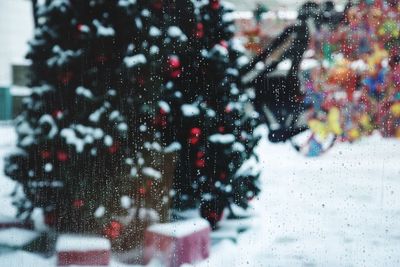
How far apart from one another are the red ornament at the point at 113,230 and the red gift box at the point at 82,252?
0.22 meters

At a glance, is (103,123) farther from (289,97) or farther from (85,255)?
(289,97)

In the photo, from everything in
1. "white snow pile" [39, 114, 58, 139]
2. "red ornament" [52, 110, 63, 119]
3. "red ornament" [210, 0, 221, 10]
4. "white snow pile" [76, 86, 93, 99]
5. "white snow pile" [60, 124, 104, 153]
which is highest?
"red ornament" [210, 0, 221, 10]

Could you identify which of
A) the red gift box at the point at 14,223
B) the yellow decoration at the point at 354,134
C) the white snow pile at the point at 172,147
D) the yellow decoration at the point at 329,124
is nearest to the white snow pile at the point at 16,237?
the red gift box at the point at 14,223

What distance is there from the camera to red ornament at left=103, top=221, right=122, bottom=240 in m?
2.71

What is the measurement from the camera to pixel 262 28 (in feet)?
15.5

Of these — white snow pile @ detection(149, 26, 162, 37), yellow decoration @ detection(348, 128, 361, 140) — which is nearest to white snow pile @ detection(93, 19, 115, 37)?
white snow pile @ detection(149, 26, 162, 37)

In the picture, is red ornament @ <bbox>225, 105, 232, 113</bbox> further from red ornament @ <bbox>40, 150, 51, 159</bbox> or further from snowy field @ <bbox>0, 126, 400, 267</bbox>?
red ornament @ <bbox>40, 150, 51, 159</bbox>

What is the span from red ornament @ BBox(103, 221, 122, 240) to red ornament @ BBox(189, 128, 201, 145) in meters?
0.78

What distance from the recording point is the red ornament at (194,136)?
9.45 ft

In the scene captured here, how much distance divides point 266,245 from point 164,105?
1.32 m

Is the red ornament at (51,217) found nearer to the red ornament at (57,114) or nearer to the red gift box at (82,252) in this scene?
the red gift box at (82,252)

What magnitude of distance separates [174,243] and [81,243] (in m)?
0.58

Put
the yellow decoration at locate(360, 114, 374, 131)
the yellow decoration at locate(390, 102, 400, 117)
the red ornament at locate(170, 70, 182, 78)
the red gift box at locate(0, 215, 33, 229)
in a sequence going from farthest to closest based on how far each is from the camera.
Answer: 1. the yellow decoration at locate(360, 114, 374, 131)
2. the yellow decoration at locate(390, 102, 400, 117)
3. the red gift box at locate(0, 215, 33, 229)
4. the red ornament at locate(170, 70, 182, 78)

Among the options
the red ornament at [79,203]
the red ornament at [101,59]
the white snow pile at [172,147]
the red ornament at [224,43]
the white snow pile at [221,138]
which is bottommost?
the red ornament at [79,203]
